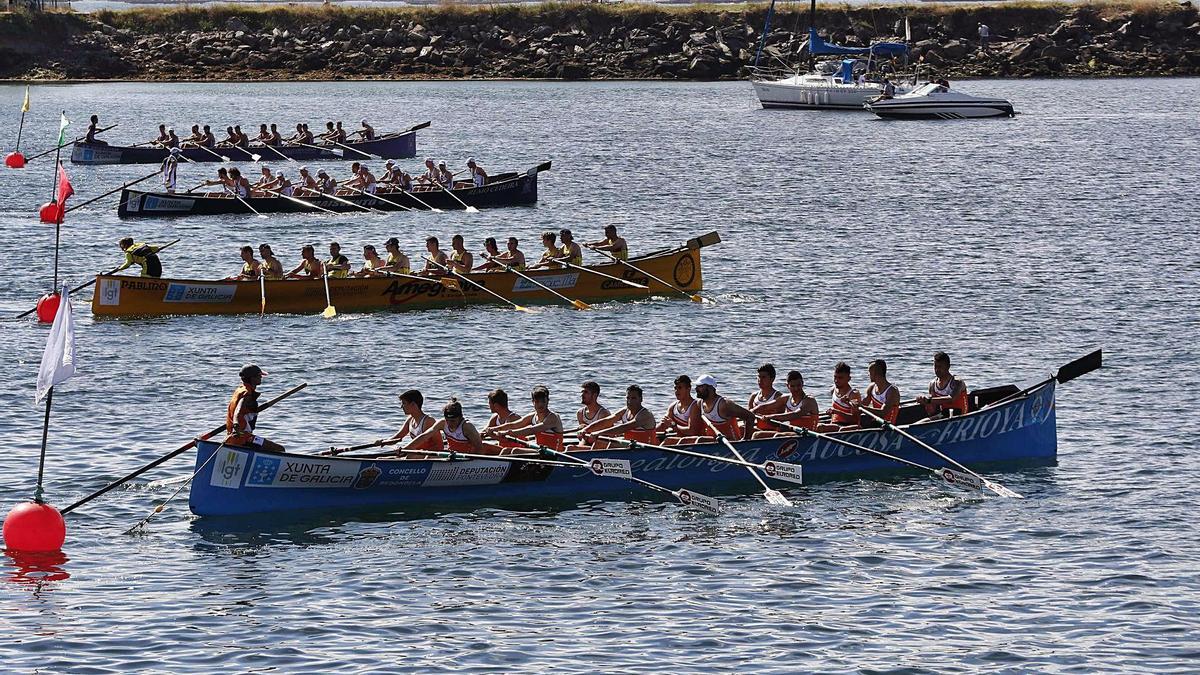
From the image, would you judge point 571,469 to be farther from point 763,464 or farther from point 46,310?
point 46,310

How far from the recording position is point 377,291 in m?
42.7

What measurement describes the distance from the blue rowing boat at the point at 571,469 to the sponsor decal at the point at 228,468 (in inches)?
0.6

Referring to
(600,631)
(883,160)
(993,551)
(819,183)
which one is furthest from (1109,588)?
(883,160)

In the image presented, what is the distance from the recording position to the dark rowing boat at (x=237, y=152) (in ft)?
245

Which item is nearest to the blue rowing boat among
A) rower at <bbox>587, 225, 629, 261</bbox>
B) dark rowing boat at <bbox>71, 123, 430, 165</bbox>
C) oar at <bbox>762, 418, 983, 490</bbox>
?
oar at <bbox>762, 418, 983, 490</bbox>

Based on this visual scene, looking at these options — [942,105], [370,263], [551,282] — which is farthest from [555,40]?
[370,263]

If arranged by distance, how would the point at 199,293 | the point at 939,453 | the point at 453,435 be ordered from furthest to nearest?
the point at 199,293 → the point at 939,453 → the point at 453,435

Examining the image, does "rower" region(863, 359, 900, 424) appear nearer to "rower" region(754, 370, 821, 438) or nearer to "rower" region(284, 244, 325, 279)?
"rower" region(754, 370, 821, 438)

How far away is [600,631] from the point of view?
21.8m

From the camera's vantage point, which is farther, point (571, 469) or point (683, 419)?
point (683, 419)

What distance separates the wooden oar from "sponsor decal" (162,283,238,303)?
17979mm

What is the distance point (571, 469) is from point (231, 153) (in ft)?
172

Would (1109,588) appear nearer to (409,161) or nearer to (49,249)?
(49,249)

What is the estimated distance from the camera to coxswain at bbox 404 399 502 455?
1044 inches
